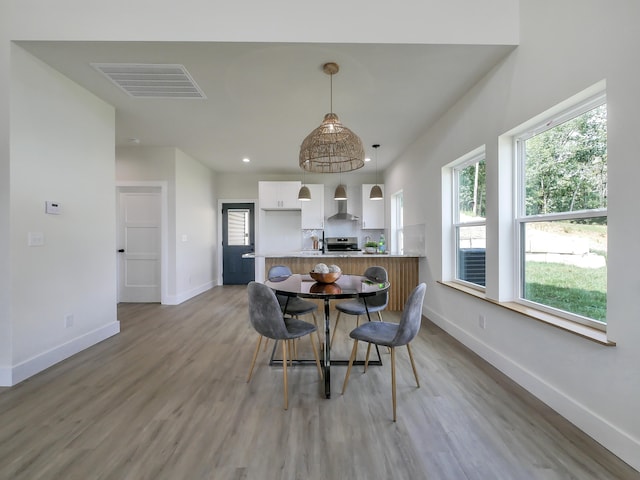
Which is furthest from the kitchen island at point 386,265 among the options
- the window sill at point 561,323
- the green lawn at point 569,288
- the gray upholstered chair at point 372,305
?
the green lawn at point 569,288

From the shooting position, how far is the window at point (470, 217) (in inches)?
115

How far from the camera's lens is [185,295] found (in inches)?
198

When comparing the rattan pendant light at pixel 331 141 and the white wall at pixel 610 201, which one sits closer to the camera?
the white wall at pixel 610 201

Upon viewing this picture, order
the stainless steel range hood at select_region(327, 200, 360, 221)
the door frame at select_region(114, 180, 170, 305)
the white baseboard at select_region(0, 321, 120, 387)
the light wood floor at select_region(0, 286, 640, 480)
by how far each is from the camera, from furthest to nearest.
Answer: the stainless steel range hood at select_region(327, 200, 360, 221), the door frame at select_region(114, 180, 170, 305), the white baseboard at select_region(0, 321, 120, 387), the light wood floor at select_region(0, 286, 640, 480)

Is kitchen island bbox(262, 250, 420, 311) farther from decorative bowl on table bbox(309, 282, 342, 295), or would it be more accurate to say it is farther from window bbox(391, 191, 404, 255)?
decorative bowl on table bbox(309, 282, 342, 295)

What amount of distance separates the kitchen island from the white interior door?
217 centimetres

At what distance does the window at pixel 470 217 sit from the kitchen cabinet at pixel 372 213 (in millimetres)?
2793

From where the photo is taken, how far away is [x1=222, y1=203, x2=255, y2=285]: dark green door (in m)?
6.55

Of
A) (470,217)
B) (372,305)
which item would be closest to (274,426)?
(372,305)

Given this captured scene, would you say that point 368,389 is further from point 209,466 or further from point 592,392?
point 592,392

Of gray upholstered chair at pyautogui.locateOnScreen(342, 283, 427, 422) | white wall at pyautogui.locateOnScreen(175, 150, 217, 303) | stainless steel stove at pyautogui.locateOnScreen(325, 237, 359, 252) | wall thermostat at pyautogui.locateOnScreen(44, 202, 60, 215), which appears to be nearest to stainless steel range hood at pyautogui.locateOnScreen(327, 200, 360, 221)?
stainless steel stove at pyautogui.locateOnScreen(325, 237, 359, 252)

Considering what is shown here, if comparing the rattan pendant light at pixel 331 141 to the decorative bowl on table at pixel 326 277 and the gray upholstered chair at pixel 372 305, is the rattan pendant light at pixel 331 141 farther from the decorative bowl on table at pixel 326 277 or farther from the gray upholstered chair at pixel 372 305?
the gray upholstered chair at pixel 372 305

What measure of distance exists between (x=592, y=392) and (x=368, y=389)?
52.5 inches

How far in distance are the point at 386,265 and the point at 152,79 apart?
361 cm
